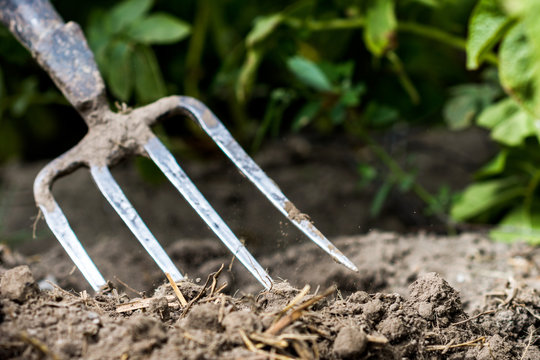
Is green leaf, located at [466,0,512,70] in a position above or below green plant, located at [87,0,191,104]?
below

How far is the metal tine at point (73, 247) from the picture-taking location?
0.93m

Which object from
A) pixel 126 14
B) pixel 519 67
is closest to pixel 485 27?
pixel 519 67

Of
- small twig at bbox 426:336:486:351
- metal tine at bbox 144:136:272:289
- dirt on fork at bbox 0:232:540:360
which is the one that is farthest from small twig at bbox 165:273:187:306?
small twig at bbox 426:336:486:351

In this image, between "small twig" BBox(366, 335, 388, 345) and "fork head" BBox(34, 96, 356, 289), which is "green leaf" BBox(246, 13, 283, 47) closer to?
"fork head" BBox(34, 96, 356, 289)

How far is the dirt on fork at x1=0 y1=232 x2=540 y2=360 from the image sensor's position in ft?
2.24

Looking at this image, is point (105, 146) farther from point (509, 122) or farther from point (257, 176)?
point (509, 122)

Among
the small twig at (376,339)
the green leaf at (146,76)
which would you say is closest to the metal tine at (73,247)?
the small twig at (376,339)

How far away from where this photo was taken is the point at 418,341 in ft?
2.54

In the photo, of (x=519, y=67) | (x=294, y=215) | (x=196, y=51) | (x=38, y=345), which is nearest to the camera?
(x=38, y=345)

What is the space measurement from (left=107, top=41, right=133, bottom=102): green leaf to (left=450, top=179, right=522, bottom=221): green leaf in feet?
3.51

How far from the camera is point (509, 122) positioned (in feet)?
4.42

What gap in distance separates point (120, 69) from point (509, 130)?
44.3 inches

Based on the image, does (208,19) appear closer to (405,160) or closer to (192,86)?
(192,86)

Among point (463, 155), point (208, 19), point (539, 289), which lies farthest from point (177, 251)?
point (463, 155)
